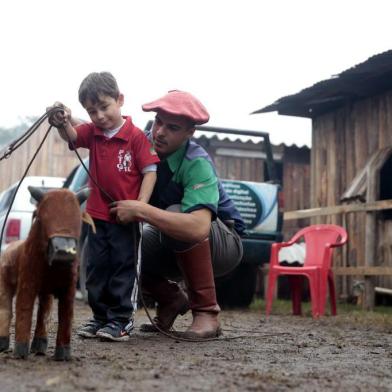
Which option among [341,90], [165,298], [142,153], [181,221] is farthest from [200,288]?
[341,90]

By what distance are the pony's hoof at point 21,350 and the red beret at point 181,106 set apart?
1763 millimetres

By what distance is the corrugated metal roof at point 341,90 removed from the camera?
35.1ft

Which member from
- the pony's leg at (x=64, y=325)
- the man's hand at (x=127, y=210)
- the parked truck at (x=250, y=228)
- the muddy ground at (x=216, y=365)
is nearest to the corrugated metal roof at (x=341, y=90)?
the parked truck at (x=250, y=228)

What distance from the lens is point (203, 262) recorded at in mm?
5043

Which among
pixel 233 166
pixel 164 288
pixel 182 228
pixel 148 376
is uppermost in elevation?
pixel 233 166

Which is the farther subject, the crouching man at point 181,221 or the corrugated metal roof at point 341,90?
the corrugated metal roof at point 341,90

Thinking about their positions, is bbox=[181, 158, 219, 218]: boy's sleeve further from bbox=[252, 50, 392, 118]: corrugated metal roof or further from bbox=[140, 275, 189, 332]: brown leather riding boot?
bbox=[252, 50, 392, 118]: corrugated metal roof

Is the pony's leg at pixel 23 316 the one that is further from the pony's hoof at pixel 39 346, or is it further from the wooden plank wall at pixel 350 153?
the wooden plank wall at pixel 350 153

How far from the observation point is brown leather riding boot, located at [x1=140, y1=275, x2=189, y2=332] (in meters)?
5.36

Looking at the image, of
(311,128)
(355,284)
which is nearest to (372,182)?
(355,284)

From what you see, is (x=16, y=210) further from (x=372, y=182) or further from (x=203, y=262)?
(x=203, y=262)

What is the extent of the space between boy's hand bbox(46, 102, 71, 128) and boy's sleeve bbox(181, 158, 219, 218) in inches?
32.9

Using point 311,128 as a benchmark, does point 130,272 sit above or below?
below

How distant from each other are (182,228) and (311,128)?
369 inches
